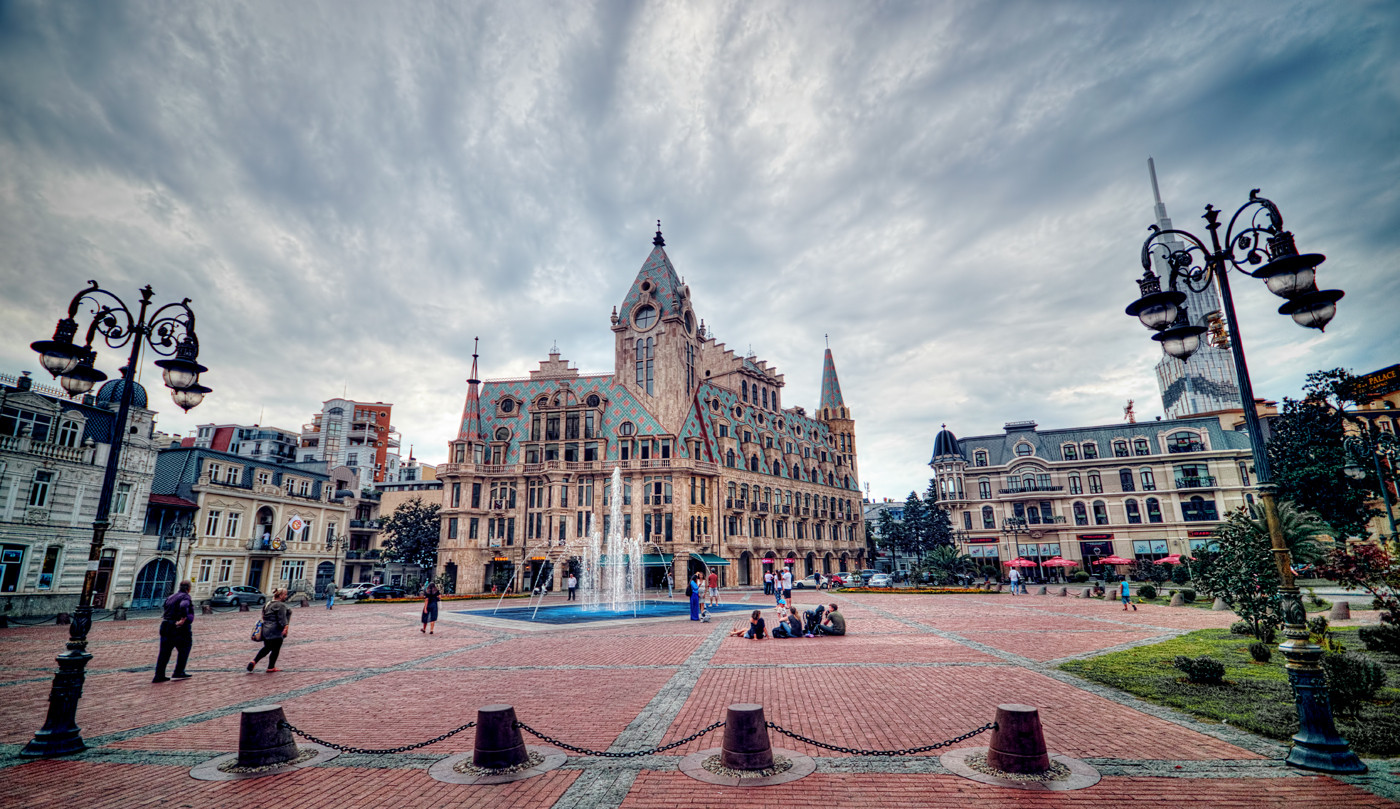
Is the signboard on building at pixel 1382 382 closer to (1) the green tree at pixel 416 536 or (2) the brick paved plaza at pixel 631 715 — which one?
(2) the brick paved plaza at pixel 631 715

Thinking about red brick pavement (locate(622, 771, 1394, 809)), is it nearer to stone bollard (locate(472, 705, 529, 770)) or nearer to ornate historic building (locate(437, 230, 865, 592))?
stone bollard (locate(472, 705, 529, 770))

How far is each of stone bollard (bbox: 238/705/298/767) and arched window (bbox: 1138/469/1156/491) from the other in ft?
230

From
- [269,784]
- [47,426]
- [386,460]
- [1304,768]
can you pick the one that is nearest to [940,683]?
[1304,768]

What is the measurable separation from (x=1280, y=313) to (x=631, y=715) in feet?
34.0

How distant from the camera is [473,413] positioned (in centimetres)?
5356

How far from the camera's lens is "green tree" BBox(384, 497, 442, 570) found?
2181 inches

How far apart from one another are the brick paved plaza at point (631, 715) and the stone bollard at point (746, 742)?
446mm

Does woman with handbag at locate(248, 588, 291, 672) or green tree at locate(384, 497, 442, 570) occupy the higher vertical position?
green tree at locate(384, 497, 442, 570)

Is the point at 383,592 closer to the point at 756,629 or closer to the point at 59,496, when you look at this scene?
the point at 59,496

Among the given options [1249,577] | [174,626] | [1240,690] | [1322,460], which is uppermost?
[1322,460]

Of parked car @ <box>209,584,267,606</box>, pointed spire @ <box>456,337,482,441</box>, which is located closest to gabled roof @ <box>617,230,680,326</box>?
pointed spire @ <box>456,337,482,441</box>

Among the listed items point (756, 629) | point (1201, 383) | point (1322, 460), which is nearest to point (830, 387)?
point (1322, 460)

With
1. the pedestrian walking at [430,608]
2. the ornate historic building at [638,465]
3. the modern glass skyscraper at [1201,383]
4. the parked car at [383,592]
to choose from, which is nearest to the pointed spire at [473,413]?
the ornate historic building at [638,465]

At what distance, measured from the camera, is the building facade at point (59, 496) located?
2867 cm
